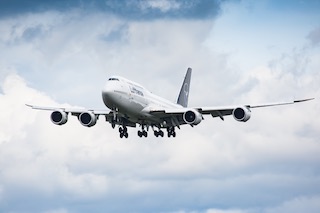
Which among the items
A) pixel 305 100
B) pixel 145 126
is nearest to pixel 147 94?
pixel 145 126

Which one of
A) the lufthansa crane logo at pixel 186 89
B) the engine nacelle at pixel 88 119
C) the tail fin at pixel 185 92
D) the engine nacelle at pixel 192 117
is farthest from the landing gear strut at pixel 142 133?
the lufthansa crane logo at pixel 186 89

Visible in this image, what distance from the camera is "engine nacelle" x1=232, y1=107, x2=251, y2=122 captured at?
11212cm

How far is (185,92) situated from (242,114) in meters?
26.9

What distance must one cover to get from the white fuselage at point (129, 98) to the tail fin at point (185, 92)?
1902 cm

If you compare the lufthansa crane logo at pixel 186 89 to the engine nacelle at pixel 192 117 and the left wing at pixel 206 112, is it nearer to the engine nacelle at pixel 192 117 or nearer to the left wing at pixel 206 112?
the left wing at pixel 206 112

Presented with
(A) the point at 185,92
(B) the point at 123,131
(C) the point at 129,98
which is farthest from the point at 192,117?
(A) the point at 185,92

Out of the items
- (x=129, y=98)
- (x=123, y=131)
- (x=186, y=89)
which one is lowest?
(x=123, y=131)

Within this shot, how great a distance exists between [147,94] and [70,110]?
10.1m

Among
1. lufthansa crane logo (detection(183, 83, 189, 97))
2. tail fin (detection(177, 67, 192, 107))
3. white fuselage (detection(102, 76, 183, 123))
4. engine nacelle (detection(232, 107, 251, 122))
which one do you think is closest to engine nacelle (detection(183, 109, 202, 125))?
white fuselage (detection(102, 76, 183, 123))

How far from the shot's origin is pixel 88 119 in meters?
116

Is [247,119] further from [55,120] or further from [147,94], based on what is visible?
[55,120]

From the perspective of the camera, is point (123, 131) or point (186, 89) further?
point (186, 89)

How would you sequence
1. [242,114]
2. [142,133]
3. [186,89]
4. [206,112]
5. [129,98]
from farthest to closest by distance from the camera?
[186,89] → [142,133] → [206,112] → [242,114] → [129,98]

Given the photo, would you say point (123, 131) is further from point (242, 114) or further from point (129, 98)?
point (242, 114)
